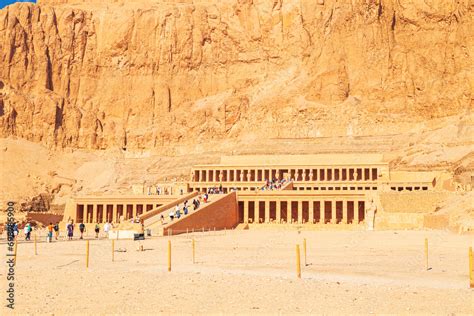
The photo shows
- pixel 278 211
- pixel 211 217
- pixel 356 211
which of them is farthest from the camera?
pixel 278 211

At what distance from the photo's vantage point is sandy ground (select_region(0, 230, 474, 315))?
16469 mm

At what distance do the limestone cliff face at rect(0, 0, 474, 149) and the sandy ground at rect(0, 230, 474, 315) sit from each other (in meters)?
62.6

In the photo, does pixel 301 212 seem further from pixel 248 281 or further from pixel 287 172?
pixel 248 281

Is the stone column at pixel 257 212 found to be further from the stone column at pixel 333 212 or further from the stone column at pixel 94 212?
the stone column at pixel 94 212

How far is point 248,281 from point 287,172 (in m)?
58.1

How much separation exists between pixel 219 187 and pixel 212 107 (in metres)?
39.4

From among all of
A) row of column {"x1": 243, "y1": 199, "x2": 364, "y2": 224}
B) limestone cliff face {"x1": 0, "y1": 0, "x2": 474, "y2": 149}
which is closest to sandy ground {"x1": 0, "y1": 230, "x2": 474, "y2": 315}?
row of column {"x1": 243, "y1": 199, "x2": 364, "y2": 224}

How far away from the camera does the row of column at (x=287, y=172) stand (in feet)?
248

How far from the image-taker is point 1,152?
328 feet

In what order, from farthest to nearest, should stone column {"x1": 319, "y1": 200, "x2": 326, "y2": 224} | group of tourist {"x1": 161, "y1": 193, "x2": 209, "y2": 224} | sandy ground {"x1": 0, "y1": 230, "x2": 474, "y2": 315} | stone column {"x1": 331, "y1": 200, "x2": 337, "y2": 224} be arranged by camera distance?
stone column {"x1": 319, "y1": 200, "x2": 326, "y2": 224}, stone column {"x1": 331, "y1": 200, "x2": 337, "y2": 224}, group of tourist {"x1": 161, "y1": 193, "x2": 209, "y2": 224}, sandy ground {"x1": 0, "y1": 230, "x2": 474, "y2": 315}

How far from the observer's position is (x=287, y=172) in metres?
78.1

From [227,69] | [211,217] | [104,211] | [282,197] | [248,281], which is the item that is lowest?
[248,281]

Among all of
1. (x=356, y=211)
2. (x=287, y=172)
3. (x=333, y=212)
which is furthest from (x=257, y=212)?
(x=287, y=172)

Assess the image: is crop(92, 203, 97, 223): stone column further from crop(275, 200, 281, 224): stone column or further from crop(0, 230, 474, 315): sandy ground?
crop(0, 230, 474, 315): sandy ground
